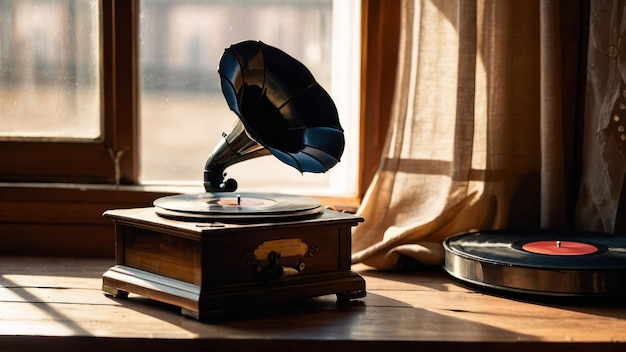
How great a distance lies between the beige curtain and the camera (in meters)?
1.87

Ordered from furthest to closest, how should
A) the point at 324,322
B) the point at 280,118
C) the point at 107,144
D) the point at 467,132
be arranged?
the point at 107,144 < the point at 467,132 < the point at 280,118 < the point at 324,322

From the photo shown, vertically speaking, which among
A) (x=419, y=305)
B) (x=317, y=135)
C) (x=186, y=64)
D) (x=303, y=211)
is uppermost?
(x=186, y=64)

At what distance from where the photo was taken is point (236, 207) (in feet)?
5.14

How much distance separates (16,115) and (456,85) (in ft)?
3.48

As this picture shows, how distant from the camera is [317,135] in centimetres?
172

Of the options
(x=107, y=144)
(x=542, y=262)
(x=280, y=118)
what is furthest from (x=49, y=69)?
(x=542, y=262)

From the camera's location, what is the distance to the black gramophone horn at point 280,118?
1.67 metres

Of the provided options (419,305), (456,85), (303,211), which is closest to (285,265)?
(303,211)

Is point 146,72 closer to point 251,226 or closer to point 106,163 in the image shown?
point 106,163

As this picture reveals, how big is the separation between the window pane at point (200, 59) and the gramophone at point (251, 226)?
0.39 meters

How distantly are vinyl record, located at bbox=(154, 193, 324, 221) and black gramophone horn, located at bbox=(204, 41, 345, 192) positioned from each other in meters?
0.07

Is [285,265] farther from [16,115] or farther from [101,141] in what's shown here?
[16,115]

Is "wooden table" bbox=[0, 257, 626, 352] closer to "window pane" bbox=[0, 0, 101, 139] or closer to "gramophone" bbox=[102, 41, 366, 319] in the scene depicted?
"gramophone" bbox=[102, 41, 366, 319]

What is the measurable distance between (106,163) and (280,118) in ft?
1.92
